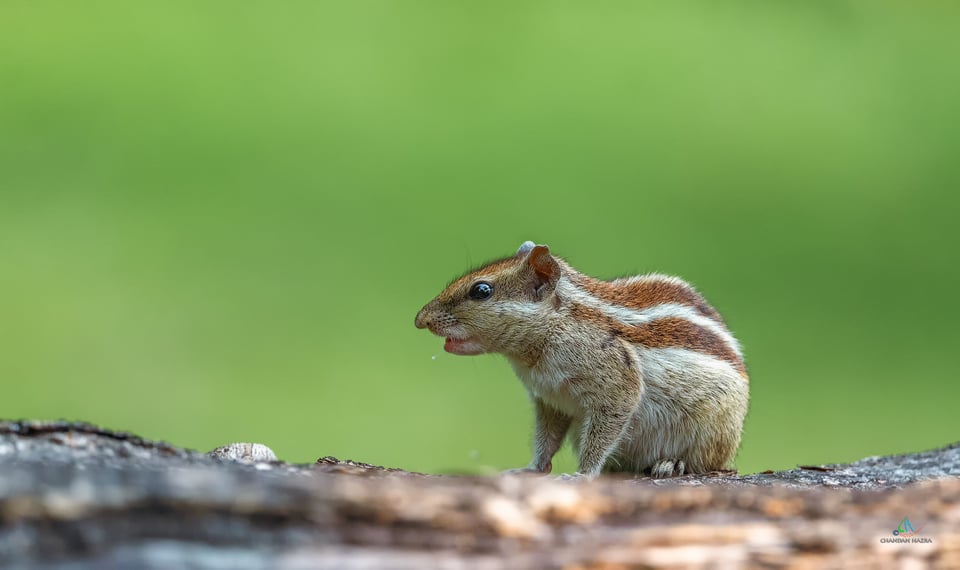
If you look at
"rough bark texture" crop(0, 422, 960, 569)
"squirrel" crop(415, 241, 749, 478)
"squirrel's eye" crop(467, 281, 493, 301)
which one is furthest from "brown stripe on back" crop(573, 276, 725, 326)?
"rough bark texture" crop(0, 422, 960, 569)

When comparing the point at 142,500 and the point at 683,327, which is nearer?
the point at 142,500

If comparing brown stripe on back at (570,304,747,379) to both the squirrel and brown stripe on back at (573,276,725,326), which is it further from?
brown stripe on back at (573,276,725,326)

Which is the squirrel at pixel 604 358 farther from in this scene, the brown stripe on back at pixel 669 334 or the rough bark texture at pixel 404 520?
the rough bark texture at pixel 404 520

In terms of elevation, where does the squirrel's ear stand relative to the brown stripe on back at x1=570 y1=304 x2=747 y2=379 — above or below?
above

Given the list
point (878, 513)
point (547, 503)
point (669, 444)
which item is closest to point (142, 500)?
point (547, 503)

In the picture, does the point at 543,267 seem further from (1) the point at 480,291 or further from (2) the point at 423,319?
(2) the point at 423,319

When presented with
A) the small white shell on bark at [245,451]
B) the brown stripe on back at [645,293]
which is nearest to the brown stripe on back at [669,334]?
the brown stripe on back at [645,293]

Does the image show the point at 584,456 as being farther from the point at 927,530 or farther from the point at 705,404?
the point at 927,530
